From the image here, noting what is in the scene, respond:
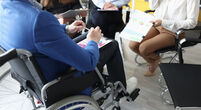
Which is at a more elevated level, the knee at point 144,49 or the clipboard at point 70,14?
the clipboard at point 70,14

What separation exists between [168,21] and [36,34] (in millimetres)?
1256

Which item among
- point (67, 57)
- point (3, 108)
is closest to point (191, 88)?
point (67, 57)

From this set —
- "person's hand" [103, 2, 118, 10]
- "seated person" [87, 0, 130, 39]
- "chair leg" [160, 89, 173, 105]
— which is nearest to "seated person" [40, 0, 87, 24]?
"seated person" [87, 0, 130, 39]

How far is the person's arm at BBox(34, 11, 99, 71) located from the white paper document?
0.74 m

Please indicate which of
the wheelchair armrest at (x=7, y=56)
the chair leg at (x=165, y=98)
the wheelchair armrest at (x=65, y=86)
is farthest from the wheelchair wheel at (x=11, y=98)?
the chair leg at (x=165, y=98)

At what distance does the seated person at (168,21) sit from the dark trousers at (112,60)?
0.48 meters

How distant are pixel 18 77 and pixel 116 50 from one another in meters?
0.67

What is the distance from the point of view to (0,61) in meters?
0.53

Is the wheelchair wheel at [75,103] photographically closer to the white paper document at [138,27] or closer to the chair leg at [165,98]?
the white paper document at [138,27]

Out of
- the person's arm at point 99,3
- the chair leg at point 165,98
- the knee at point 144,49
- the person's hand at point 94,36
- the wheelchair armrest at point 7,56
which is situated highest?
the person's arm at point 99,3

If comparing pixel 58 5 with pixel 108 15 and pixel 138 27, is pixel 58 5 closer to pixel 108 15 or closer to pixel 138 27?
pixel 108 15

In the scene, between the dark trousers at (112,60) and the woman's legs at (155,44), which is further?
the woman's legs at (155,44)

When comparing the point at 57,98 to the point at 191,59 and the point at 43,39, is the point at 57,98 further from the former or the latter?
the point at 191,59

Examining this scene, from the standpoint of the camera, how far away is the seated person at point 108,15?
1.61 metres
